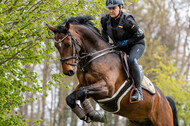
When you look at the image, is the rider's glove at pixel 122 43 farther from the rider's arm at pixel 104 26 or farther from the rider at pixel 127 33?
the rider's arm at pixel 104 26

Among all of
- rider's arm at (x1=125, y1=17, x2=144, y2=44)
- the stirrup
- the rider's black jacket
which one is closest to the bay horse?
the stirrup

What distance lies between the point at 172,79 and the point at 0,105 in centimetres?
1406

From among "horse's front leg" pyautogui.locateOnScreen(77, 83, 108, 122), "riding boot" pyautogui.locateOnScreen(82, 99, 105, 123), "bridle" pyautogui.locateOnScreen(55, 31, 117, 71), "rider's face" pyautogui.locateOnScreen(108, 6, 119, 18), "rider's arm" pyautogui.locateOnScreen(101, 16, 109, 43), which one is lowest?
"riding boot" pyautogui.locateOnScreen(82, 99, 105, 123)

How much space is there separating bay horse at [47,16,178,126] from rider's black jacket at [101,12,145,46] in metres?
0.28

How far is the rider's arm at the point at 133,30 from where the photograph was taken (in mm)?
6112

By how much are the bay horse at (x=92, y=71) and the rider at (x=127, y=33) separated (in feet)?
0.65

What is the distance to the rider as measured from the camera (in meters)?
6.11

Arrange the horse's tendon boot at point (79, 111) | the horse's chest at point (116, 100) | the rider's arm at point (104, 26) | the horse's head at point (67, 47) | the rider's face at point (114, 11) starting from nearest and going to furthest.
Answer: the horse's head at point (67, 47)
the horse's tendon boot at point (79, 111)
the horse's chest at point (116, 100)
the rider's face at point (114, 11)
the rider's arm at point (104, 26)

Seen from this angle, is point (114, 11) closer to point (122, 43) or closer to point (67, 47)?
point (122, 43)

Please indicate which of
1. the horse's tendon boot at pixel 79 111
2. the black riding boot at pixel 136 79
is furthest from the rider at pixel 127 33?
the horse's tendon boot at pixel 79 111

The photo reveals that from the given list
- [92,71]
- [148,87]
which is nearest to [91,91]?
[92,71]

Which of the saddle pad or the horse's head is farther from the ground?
the horse's head

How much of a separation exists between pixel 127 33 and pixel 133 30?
18cm

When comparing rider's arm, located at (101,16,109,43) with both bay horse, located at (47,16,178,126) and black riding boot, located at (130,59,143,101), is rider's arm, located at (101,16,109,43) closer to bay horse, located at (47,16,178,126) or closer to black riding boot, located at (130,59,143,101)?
bay horse, located at (47,16,178,126)
